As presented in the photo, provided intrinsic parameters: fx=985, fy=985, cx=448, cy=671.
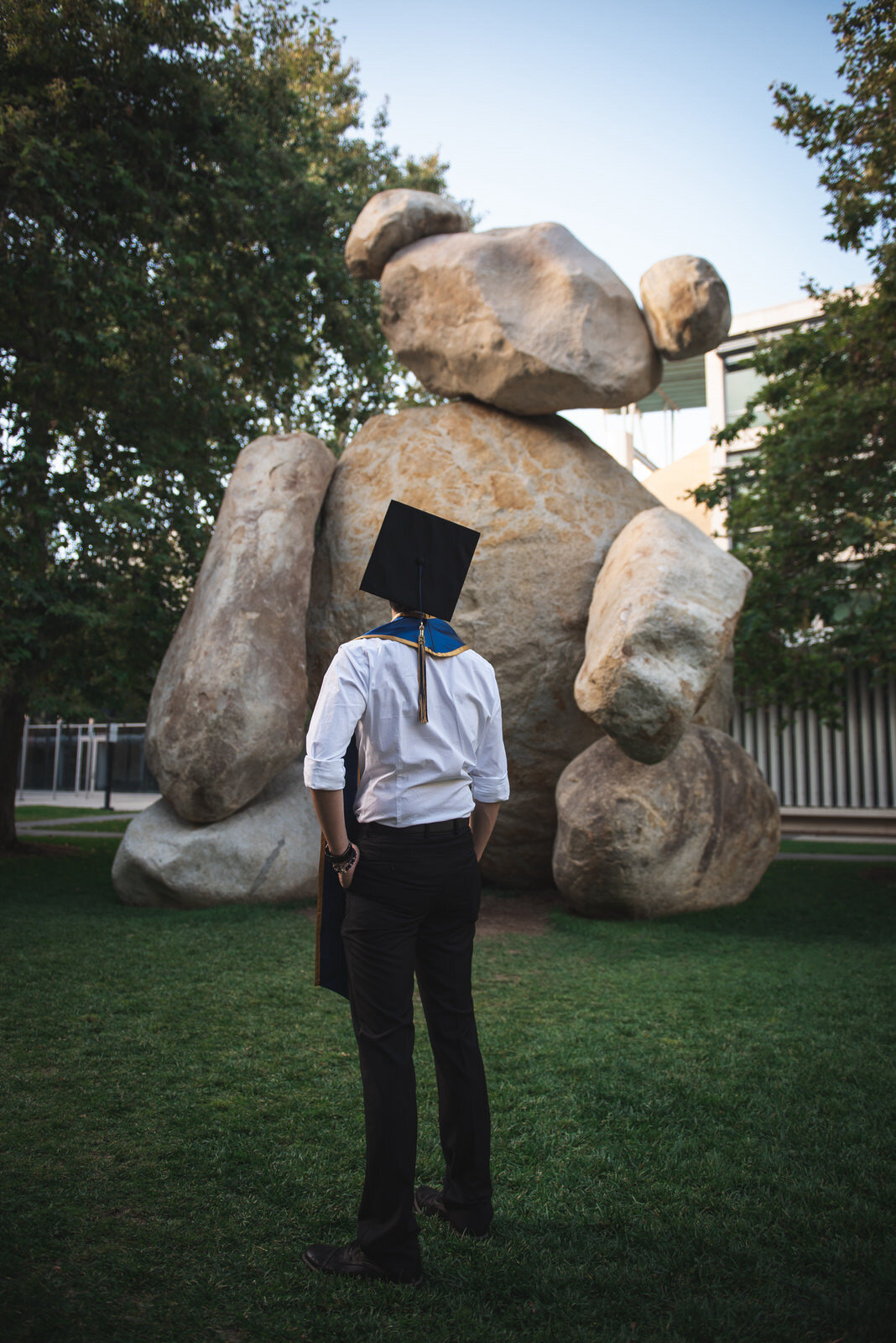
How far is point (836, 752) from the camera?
13.7m

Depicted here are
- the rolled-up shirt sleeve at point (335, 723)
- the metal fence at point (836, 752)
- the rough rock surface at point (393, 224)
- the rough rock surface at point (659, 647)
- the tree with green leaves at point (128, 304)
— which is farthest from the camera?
the metal fence at point (836, 752)

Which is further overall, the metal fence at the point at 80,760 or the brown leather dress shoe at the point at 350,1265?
the metal fence at the point at 80,760

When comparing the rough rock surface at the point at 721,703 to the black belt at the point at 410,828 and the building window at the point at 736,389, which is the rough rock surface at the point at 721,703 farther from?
the building window at the point at 736,389

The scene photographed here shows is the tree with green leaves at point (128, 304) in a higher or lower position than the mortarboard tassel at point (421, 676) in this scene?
higher

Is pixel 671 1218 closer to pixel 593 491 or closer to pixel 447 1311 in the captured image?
pixel 447 1311

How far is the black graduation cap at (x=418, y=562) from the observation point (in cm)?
245

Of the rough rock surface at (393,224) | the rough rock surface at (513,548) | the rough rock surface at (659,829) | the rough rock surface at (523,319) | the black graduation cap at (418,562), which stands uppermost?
the rough rock surface at (393,224)

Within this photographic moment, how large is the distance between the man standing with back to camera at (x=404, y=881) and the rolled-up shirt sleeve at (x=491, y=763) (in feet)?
0.22

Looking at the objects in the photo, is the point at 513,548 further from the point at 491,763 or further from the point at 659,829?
the point at 491,763

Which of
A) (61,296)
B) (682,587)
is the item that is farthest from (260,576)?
(61,296)

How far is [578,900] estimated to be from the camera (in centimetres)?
546

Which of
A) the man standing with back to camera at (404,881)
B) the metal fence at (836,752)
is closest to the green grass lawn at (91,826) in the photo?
the metal fence at (836,752)

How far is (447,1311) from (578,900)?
359 centimetres

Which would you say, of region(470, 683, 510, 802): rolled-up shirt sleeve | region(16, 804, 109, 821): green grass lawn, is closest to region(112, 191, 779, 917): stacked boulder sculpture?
region(470, 683, 510, 802): rolled-up shirt sleeve
